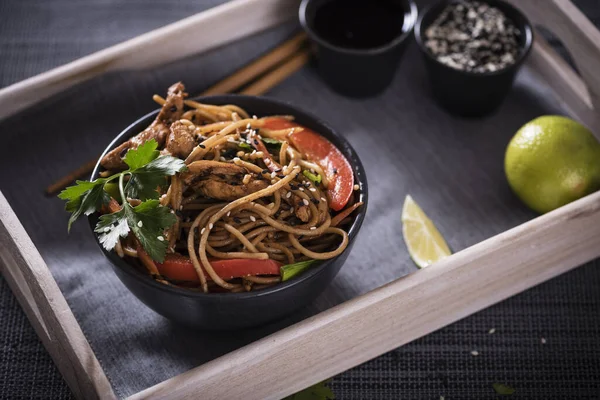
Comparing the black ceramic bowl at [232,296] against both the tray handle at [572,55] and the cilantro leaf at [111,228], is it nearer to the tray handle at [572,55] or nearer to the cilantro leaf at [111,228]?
Answer: the cilantro leaf at [111,228]

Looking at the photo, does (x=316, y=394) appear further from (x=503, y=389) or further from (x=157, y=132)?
(x=157, y=132)

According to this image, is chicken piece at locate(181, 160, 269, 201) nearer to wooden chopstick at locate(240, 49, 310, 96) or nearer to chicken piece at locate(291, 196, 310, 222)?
chicken piece at locate(291, 196, 310, 222)

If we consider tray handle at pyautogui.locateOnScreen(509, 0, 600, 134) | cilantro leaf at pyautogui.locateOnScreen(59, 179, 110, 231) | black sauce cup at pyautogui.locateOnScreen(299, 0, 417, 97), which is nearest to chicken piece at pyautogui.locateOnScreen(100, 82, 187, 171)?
cilantro leaf at pyautogui.locateOnScreen(59, 179, 110, 231)

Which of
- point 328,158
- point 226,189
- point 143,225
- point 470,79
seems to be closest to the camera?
point 143,225

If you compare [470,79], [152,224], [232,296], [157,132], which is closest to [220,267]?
[232,296]

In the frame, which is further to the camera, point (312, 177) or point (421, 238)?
point (421, 238)

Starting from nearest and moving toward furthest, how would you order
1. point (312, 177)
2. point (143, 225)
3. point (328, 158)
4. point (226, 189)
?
point (143, 225), point (226, 189), point (312, 177), point (328, 158)
